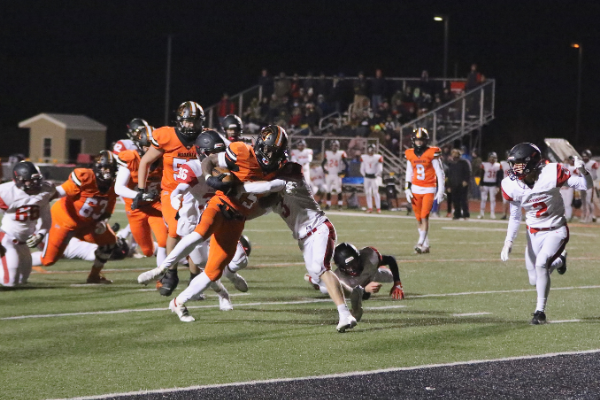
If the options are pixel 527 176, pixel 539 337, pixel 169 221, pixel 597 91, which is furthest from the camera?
pixel 597 91

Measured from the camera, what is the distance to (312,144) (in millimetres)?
26453

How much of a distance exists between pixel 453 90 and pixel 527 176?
20895 mm

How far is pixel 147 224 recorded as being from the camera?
9.19 meters

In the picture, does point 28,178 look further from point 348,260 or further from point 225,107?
point 225,107

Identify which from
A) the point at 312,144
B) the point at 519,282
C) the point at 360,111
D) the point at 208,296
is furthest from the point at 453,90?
the point at 208,296

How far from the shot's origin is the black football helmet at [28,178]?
27.9 feet

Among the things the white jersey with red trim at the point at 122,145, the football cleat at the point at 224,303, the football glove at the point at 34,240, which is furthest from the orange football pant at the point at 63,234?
the football cleat at the point at 224,303

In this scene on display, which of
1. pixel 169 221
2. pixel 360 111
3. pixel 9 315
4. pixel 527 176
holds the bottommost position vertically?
pixel 9 315

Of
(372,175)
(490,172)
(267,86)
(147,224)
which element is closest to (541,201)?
(147,224)

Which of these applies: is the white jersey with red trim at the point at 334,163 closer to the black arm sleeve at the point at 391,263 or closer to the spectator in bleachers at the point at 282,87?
the spectator in bleachers at the point at 282,87

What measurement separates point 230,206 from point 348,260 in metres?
1.37

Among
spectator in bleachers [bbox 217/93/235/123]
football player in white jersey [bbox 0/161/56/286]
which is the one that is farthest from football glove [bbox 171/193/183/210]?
spectator in bleachers [bbox 217/93/235/123]

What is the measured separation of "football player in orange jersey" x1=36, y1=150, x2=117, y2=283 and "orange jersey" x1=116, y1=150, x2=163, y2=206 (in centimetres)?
15

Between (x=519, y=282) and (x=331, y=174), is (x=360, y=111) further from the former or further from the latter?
(x=519, y=282)
